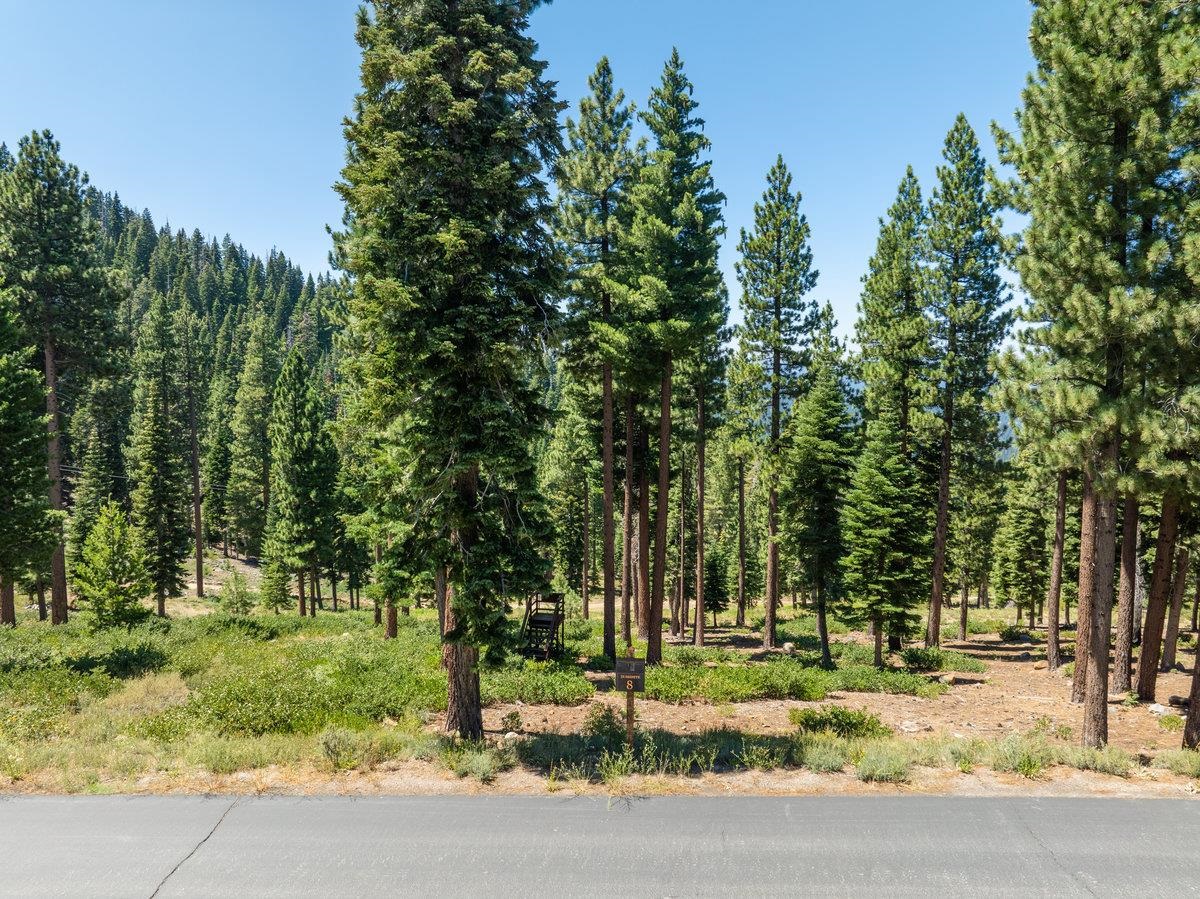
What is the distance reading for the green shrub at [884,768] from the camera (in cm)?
1002

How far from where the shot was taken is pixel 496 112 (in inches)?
440

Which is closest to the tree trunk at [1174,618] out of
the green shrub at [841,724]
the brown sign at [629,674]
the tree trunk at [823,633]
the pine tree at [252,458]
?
the tree trunk at [823,633]

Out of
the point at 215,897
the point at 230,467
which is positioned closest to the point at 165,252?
the point at 230,467

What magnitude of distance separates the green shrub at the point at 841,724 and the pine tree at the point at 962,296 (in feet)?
51.6

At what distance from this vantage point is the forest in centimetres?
1073

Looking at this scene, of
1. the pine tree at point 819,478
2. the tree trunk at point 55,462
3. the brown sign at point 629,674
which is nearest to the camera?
the brown sign at point 629,674

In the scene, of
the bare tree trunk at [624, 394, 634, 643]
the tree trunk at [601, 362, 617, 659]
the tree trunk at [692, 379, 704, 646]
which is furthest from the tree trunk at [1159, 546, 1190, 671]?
→ the tree trunk at [601, 362, 617, 659]

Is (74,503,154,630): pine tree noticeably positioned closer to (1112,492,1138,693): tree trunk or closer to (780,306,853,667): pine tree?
(780,306,853,667): pine tree

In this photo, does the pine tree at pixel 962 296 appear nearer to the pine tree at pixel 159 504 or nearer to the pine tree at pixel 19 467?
the pine tree at pixel 19 467

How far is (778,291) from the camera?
26.8 m

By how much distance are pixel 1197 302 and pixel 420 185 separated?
1390 cm

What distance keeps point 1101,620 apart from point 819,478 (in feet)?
48.2

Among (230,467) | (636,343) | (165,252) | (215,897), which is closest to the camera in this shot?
(215,897)

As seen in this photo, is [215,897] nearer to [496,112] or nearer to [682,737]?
[682,737]
